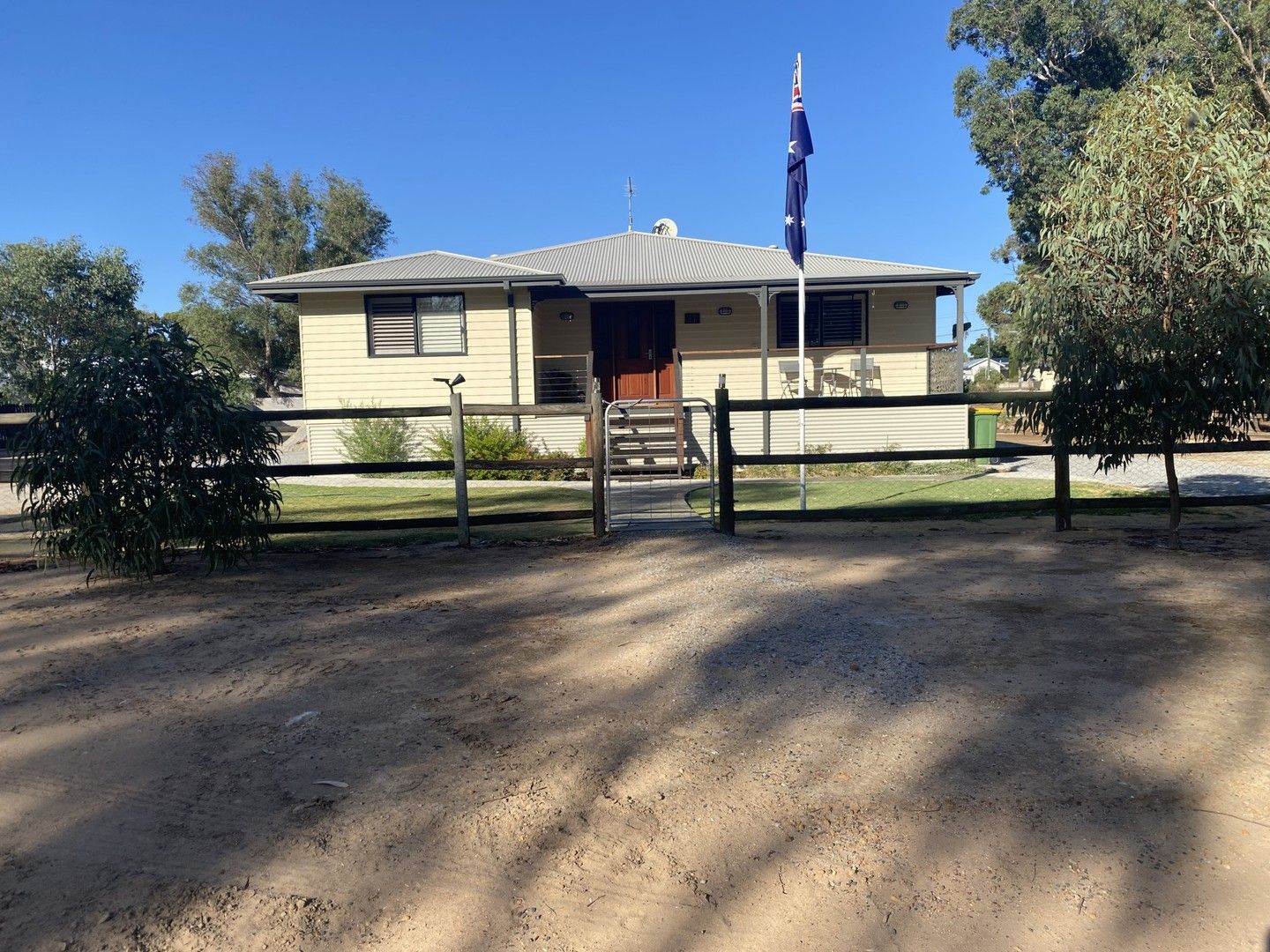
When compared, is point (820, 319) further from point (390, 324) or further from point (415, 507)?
point (415, 507)

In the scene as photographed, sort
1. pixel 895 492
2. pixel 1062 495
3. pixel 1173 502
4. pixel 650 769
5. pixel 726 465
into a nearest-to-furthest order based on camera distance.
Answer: pixel 650 769
pixel 1173 502
pixel 726 465
pixel 1062 495
pixel 895 492

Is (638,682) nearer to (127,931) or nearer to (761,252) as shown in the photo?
(127,931)

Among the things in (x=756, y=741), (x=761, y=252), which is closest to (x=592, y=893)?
(x=756, y=741)

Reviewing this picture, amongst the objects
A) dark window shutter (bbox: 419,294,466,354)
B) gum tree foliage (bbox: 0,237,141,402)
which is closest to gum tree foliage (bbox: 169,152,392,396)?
gum tree foliage (bbox: 0,237,141,402)

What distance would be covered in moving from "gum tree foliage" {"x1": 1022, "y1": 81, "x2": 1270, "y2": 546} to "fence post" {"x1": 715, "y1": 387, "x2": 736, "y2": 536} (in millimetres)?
2759

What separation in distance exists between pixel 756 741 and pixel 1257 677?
2.48m

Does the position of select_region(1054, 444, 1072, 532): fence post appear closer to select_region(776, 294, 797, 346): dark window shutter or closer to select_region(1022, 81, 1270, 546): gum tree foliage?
select_region(1022, 81, 1270, 546): gum tree foliage

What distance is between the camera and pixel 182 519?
691cm

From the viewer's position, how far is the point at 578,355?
2011cm

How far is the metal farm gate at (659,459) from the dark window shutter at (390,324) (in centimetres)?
520

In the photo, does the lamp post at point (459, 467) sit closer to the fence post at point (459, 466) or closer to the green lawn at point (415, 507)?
the fence post at point (459, 466)

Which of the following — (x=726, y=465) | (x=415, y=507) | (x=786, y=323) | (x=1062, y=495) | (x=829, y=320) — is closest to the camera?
(x=726, y=465)

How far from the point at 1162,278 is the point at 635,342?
50.9 feet

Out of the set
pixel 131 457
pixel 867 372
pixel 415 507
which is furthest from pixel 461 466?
pixel 867 372
